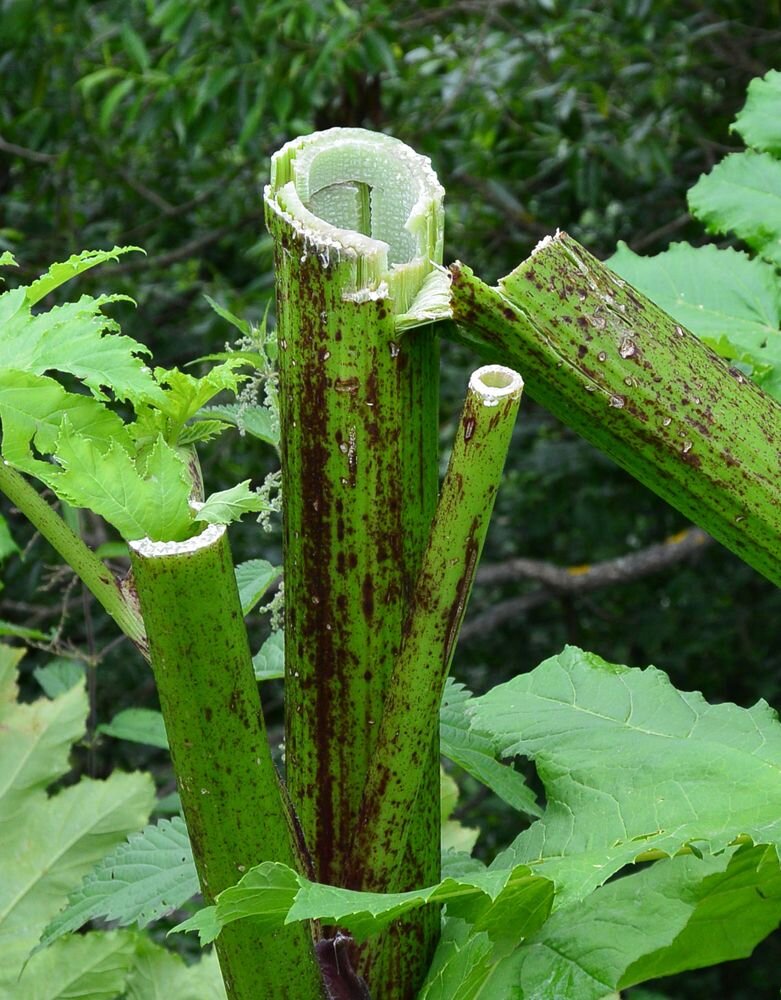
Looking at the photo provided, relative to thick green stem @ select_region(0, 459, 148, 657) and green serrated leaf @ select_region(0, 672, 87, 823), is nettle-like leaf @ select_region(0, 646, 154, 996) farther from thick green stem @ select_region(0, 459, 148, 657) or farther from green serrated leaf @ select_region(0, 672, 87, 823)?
thick green stem @ select_region(0, 459, 148, 657)

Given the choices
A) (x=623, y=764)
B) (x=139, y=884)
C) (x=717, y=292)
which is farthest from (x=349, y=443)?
(x=717, y=292)

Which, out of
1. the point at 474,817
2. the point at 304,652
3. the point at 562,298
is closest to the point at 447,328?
the point at 562,298

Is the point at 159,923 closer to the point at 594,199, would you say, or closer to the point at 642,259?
the point at 642,259

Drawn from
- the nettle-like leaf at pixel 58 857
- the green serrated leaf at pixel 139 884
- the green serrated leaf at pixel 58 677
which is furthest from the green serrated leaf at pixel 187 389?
the green serrated leaf at pixel 58 677

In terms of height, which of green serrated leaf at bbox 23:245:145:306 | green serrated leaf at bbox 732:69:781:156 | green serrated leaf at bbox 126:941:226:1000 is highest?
green serrated leaf at bbox 23:245:145:306

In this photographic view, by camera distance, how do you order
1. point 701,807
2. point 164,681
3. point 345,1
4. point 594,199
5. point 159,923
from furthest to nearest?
point 594,199, point 345,1, point 159,923, point 701,807, point 164,681

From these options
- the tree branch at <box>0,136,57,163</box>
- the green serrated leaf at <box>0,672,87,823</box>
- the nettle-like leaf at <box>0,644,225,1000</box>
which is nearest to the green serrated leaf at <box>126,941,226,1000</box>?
the nettle-like leaf at <box>0,644,225,1000</box>
